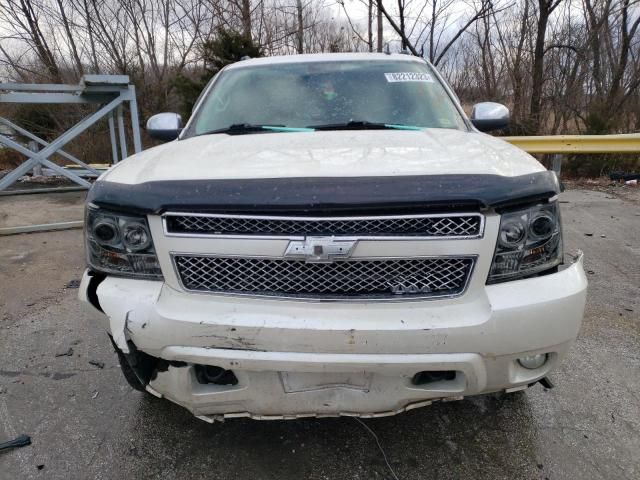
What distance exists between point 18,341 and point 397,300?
2904mm

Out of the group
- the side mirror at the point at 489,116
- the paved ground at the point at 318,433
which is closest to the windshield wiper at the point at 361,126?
the side mirror at the point at 489,116

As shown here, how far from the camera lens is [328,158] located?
6.07 ft

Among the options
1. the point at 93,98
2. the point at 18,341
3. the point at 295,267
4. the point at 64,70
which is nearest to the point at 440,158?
the point at 295,267

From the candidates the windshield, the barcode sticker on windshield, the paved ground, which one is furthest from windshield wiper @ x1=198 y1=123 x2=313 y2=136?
the paved ground

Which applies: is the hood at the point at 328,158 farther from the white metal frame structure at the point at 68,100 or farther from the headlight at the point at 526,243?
the white metal frame structure at the point at 68,100

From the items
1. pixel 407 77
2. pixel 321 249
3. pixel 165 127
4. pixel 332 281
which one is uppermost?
pixel 407 77

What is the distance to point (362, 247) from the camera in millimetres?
1598

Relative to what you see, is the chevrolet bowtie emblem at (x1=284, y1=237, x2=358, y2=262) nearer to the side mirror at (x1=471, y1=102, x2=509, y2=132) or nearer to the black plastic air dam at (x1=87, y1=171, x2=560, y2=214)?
the black plastic air dam at (x1=87, y1=171, x2=560, y2=214)

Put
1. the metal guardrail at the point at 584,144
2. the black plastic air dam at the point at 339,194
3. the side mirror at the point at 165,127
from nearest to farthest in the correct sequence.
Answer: the black plastic air dam at the point at 339,194
the side mirror at the point at 165,127
the metal guardrail at the point at 584,144

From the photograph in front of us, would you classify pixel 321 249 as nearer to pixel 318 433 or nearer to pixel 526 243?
pixel 526 243

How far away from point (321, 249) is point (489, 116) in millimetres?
2235

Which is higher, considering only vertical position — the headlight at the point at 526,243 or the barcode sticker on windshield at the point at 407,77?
the barcode sticker on windshield at the point at 407,77

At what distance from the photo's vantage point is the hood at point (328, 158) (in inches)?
67.2

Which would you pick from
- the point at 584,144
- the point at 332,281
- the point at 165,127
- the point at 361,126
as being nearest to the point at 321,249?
the point at 332,281
